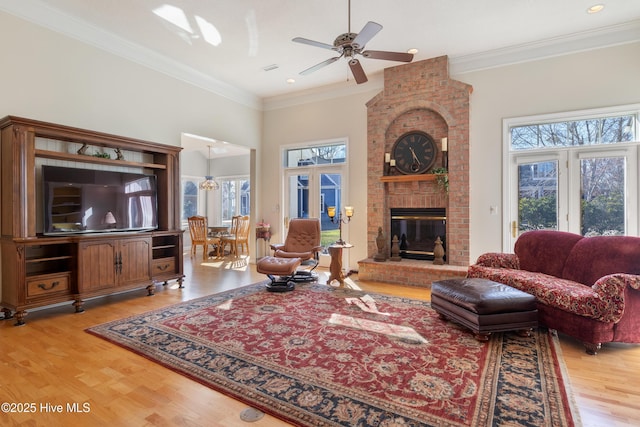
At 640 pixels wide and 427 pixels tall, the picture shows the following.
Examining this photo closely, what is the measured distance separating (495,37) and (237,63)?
158 inches

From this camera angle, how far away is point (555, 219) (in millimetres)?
4660

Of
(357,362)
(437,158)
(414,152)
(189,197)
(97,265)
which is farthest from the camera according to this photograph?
(189,197)

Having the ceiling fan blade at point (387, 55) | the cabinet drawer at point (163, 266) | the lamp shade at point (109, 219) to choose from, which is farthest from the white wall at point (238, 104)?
the ceiling fan blade at point (387, 55)

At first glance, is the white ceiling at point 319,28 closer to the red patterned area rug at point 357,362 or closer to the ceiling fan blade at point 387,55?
the ceiling fan blade at point 387,55

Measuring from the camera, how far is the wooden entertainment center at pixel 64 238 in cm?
336

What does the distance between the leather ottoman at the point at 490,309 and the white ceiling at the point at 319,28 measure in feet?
10.9

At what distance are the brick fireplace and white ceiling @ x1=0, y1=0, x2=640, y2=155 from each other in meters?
0.40

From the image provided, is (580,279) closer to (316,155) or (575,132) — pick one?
(575,132)

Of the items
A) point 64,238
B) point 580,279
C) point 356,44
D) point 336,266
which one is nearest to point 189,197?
point 64,238

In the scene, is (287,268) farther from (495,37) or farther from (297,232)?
Answer: (495,37)

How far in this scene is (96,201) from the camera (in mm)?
4180

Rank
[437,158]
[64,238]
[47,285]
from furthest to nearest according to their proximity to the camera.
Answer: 1. [437,158]
2. [64,238]
3. [47,285]

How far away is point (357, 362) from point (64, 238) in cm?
359

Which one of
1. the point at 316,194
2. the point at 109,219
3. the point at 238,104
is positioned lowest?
the point at 109,219
